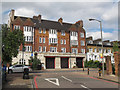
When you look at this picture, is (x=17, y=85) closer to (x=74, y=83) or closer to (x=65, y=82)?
(x=65, y=82)

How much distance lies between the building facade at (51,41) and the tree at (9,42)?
943 inches

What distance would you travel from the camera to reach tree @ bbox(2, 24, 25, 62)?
55.1ft

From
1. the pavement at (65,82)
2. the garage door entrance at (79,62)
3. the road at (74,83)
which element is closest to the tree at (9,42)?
the pavement at (65,82)

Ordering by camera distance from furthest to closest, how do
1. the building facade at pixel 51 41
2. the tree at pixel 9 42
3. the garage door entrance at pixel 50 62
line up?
the garage door entrance at pixel 50 62 → the building facade at pixel 51 41 → the tree at pixel 9 42

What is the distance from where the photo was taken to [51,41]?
156 ft

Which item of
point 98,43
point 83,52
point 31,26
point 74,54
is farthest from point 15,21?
point 98,43

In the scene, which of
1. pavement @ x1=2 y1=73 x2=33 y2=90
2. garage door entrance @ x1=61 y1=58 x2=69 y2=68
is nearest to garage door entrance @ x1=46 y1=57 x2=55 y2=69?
garage door entrance @ x1=61 y1=58 x2=69 y2=68

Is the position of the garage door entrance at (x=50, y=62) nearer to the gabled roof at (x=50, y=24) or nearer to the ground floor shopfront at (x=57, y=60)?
the ground floor shopfront at (x=57, y=60)

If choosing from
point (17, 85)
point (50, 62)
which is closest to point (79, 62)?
point (50, 62)

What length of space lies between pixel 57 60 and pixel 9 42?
3081cm

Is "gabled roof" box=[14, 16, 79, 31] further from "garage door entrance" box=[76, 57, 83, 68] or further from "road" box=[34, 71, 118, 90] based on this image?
"road" box=[34, 71, 118, 90]

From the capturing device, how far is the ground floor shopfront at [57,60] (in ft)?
142

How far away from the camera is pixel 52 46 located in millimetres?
47781

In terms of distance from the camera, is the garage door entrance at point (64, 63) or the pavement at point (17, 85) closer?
the pavement at point (17, 85)
